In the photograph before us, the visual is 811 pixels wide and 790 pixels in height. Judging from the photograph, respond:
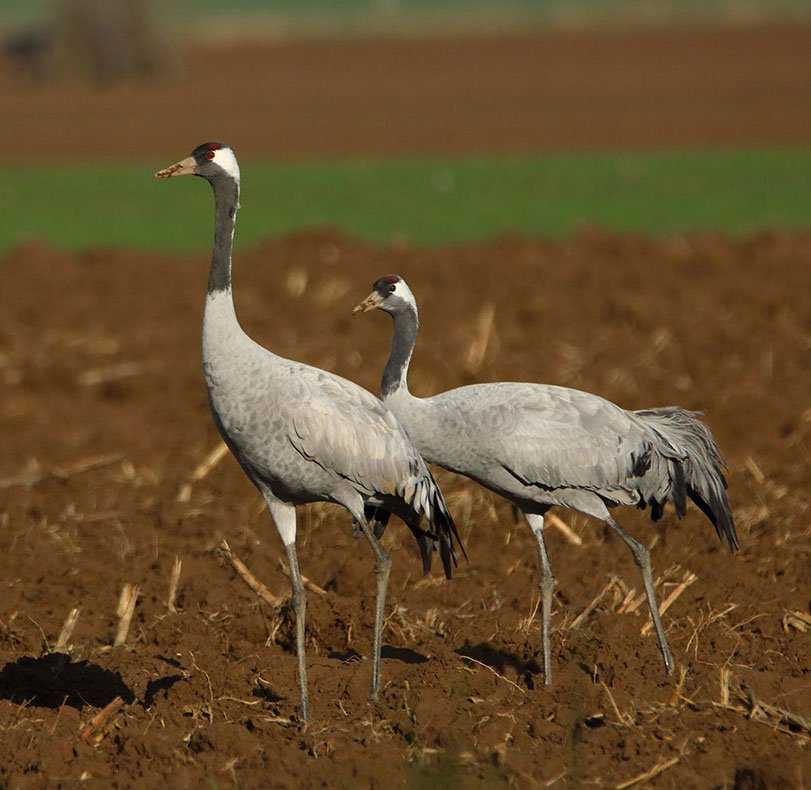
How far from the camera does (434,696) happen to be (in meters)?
6.23

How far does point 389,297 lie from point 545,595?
1.52 m

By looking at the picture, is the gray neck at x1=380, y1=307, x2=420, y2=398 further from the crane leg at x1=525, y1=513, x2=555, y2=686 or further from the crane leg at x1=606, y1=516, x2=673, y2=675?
the crane leg at x1=606, y1=516, x2=673, y2=675

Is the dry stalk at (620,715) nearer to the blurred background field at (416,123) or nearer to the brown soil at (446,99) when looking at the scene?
the blurred background field at (416,123)

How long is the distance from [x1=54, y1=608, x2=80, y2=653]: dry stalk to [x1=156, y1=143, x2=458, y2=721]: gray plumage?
1231 millimetres

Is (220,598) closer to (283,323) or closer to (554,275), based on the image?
(283,323)

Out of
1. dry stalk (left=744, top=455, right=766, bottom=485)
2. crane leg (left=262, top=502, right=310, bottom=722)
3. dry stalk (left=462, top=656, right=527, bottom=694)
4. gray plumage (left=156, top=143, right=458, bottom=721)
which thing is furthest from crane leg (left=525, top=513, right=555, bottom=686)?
dry stalk (left=744, top=455, right=766, bottom=485)

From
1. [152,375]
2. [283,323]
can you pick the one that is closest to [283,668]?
[152,375]

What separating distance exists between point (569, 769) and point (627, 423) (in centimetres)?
204

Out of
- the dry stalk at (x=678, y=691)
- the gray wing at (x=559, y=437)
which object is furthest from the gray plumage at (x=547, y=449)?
the dry stalk at (x=678, y=691)

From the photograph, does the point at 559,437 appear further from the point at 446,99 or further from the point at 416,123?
the point at 446,99

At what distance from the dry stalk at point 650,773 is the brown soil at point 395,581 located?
0.03 meters

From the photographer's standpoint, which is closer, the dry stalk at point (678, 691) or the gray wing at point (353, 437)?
the dry stalk at point (678, 691)

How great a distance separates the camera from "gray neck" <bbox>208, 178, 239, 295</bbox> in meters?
6.50

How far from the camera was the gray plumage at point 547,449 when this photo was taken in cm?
686
